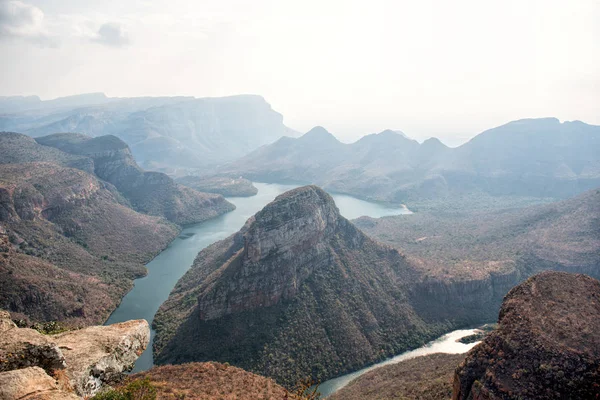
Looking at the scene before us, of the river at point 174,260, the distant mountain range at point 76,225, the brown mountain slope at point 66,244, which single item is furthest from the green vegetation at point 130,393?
the brown mountain slope at point 66,244

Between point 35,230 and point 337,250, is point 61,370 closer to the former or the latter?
point 337,250

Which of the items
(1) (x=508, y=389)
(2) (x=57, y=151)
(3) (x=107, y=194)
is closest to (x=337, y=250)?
(1) (x=508, y=389)

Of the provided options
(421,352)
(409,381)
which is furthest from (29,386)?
(421,352)

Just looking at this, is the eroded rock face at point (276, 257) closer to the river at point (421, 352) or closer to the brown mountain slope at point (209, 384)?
the river at point (421, 352)

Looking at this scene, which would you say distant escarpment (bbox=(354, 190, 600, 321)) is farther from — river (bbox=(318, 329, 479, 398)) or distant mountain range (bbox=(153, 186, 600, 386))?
river (bbox=(318, 329, 479, 398))

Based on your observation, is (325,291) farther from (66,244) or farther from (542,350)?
(66,244)

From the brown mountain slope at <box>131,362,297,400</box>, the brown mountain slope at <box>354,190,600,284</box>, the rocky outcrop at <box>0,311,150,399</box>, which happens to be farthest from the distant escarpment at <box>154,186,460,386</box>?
the rocky outcrop at <box>0,311,150,399</box>

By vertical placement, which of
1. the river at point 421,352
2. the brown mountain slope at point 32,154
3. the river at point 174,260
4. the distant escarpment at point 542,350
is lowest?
the river at point 421,352
